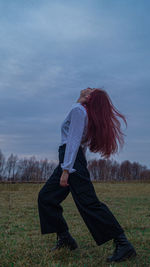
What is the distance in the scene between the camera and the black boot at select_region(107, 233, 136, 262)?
362 cm

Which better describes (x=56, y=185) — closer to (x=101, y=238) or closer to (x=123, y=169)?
(x=101, y=238)

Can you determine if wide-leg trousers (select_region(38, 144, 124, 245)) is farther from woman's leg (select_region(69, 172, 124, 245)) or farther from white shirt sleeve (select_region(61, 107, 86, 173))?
white shirt sleeve (select_region(61, 107, 86, 173))

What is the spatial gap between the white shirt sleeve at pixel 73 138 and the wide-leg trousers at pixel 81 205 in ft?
0.57

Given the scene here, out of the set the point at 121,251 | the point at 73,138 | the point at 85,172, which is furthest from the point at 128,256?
the point at 73,138

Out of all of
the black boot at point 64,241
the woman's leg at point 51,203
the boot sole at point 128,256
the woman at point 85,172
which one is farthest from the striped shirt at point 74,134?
the boot sole at point 128,256

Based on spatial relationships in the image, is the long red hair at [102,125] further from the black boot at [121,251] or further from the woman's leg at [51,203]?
the black boot at [121,251]

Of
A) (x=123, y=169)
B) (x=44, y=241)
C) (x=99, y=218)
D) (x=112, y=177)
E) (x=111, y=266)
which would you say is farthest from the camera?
(x=123, y=169)

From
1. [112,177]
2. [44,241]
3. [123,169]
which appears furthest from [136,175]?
[44,241]

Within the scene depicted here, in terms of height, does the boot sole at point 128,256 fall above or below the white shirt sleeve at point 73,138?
below

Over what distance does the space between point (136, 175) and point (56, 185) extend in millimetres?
94954

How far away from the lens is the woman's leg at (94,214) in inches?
143

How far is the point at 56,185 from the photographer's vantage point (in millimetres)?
3908

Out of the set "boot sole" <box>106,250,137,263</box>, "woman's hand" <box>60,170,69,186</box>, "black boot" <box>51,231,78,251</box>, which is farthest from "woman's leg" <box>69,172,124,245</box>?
"black boot" <box>51,231,78,251</box>

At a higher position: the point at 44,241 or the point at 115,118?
the point at 115,118
